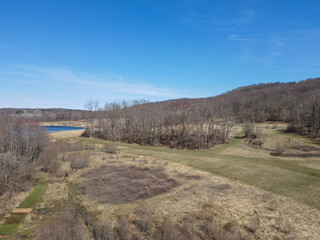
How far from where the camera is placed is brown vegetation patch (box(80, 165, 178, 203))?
1455cm

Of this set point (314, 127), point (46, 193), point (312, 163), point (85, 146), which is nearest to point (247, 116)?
point (314, 127)

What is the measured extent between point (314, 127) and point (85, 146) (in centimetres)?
4882

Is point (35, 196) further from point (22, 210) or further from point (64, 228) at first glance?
point (64, 228)

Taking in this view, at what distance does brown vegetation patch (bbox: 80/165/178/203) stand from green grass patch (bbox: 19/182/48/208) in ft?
10.7

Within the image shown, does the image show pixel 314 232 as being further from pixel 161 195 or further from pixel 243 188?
pixel 161 195

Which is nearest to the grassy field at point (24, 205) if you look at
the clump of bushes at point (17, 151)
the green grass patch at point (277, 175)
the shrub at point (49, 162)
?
the clump of bushes at point (17, 151)

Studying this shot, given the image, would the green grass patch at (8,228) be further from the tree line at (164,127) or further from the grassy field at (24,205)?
the tree line at (164,127)

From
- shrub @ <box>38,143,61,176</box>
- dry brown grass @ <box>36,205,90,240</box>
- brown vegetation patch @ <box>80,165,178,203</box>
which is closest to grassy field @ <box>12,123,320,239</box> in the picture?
brown vegetation patch @ <box>80,165,178,203</box>

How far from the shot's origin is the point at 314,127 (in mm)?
40906

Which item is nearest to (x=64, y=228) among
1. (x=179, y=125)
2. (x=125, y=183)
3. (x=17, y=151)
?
(x=125, y=183)

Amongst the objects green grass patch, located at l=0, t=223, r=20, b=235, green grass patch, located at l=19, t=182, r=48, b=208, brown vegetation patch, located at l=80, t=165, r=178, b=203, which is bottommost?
green grass patch, located at l=19, t=182, r=48, b=208

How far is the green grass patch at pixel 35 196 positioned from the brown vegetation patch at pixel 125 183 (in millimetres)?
3261

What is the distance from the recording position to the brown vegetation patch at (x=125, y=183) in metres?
14.6

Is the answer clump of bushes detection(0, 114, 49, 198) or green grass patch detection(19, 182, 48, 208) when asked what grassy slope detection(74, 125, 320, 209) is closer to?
green grass patch detection(19, 182, 48, 208)
